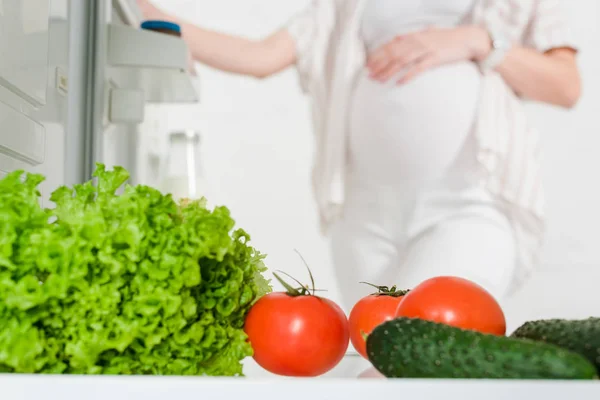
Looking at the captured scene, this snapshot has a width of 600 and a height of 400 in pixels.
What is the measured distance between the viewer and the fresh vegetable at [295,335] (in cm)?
68

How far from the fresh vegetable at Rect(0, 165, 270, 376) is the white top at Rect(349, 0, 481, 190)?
142 cm

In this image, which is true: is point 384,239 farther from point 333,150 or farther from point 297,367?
point 297,367

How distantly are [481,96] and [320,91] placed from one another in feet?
1.58

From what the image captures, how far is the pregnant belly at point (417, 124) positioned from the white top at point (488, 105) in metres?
0.05

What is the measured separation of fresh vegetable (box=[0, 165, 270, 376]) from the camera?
515 mm

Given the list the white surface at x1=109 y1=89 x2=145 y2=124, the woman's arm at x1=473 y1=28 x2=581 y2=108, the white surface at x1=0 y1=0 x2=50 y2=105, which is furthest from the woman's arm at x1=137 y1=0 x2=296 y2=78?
the white surface at x1=0 y1=0 x2=50 y2=105

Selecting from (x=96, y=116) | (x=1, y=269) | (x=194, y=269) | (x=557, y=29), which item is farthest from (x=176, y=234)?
(x=557, y=29)

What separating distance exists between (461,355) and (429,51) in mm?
1579

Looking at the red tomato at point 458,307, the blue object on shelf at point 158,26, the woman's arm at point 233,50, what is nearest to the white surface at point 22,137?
the blue object on shelf at point 158,26

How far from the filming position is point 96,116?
1.58 m

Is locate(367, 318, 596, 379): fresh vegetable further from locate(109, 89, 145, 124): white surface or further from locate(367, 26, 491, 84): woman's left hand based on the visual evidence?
locate(367, 26, 491, 84): woman's left hand

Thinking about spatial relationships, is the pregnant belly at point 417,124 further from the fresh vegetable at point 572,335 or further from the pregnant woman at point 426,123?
the fresh vegetable at point 572,335

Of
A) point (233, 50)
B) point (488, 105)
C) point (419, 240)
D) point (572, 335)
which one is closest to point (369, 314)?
point (572, 335)

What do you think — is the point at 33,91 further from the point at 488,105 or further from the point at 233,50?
the point at 488,105
